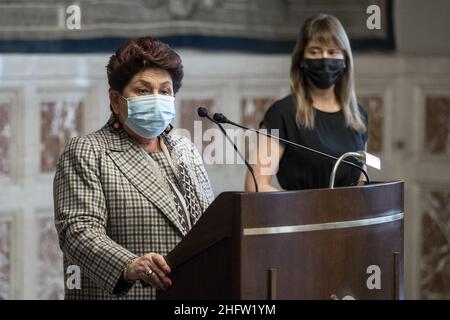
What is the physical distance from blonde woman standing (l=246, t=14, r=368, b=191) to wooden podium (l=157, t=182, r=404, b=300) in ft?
3.46

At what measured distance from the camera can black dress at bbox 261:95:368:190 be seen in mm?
3529

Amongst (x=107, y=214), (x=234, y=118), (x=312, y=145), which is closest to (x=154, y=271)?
(x=107, y=214)

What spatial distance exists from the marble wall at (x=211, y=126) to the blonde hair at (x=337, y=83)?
4.14 feet

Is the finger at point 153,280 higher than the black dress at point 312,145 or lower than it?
lower

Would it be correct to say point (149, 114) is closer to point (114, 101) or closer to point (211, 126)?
point (114, 101)

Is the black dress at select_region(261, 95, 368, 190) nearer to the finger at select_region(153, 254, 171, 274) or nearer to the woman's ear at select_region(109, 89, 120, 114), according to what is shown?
the woman's ear at select_region(109, 89, 120, 114)

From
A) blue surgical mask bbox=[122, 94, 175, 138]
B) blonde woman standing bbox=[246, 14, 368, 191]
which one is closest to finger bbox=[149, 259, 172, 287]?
blue surgical mask bbox=[122, 94, 175, 138]

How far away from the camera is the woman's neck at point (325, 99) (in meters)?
3.67

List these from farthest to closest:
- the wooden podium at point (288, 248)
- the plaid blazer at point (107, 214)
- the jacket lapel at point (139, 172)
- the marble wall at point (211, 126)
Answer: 1. the marble wall at point (211, 126)
2. the jacket lapel at point (139, 172)
3. the plaid blazer at point (107, 214)
4. the wooden podium at point (288, 248)

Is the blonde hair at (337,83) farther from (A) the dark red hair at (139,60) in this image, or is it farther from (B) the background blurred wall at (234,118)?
(B) the background blurred wall at (234,118)

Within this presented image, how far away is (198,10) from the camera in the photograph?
4898mm

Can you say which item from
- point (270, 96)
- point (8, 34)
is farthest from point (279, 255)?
point (270, 96)

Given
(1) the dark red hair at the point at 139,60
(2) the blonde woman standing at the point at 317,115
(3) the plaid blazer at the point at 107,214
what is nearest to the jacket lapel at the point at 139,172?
(3) the plaid blazer at the point at 107,214
